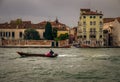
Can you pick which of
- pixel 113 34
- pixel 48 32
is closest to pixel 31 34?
pixel 48 32

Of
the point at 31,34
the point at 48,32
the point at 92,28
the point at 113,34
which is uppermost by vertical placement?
the point at 92,28

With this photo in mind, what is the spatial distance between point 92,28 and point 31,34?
14464 mm

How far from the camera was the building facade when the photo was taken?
241ft

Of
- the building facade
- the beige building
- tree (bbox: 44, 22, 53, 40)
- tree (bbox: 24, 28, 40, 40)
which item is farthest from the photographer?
tree (bbox: 24, 28, 40, 40)

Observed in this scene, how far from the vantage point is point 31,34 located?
251 feet

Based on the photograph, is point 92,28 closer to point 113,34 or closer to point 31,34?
point 113,34

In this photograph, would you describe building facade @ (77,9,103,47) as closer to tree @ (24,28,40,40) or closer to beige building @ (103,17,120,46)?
beige building @ (103,17,120,46)

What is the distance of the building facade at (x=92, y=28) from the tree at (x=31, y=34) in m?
11.3

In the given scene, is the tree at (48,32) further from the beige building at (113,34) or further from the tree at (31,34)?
the beige building at (113,34)

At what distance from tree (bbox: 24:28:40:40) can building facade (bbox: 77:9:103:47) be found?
A: 11303 mm

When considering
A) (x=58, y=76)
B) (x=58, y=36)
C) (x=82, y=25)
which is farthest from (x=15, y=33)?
(x=58, y=76)

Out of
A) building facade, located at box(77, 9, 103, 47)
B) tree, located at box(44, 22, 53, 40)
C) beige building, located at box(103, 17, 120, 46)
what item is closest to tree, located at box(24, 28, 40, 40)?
tree, located at box(44, 22, 53, 40)

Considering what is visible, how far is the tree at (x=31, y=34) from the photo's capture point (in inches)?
2995

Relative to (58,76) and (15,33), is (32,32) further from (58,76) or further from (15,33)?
(58,76)
